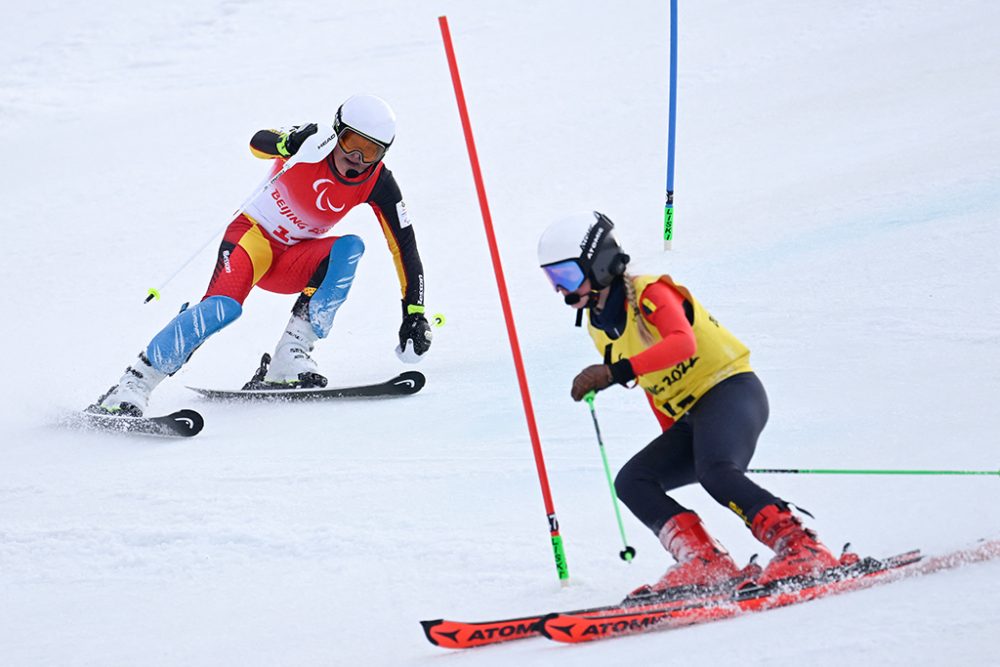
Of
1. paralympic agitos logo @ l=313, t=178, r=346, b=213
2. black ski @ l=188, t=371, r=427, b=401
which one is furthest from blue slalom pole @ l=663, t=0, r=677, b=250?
paralympic agitos logo @ l=313, t=178, r=346, b=213

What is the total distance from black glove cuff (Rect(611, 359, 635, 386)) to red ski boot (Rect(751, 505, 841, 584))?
531 mm

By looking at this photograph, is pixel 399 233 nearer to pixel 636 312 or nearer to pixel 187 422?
pixel 187 422

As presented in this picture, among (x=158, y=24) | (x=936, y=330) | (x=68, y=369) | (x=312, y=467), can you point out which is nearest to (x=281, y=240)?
(x=312, y=467)

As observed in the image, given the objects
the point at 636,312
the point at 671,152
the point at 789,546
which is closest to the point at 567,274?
the point at 636,312

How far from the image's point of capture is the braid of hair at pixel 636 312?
3.84 meters

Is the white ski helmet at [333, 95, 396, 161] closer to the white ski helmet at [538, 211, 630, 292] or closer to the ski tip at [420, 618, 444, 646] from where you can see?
the white ski helmet at [538, 211, 630, 292]

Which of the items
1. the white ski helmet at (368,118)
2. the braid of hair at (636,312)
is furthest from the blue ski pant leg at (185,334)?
the braid of hair at (636,312)

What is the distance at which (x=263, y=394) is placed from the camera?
6.63 m

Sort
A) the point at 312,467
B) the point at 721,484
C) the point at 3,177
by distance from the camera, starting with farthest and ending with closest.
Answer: the point at 3,177
the point at 312,467
the point at 721,484

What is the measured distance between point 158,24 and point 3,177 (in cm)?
545

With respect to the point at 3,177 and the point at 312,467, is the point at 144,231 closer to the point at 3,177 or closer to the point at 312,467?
the point at 3,177

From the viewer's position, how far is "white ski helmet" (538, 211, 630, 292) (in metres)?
3.78

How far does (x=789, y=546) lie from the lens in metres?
3.51

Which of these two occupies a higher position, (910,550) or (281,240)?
(281,240)
